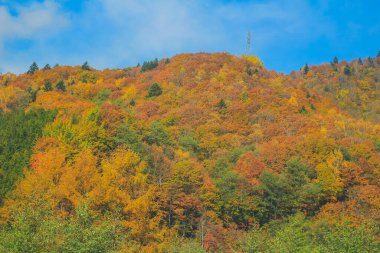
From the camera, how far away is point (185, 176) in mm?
50750

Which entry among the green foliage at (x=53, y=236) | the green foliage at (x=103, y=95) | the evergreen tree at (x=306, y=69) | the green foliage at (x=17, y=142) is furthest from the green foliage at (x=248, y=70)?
the green foliage at (x=53, y=236)

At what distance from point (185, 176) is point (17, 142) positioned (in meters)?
20.0

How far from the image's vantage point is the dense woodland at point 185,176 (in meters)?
33.0

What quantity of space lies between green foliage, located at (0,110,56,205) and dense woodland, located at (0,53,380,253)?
0.15 metres

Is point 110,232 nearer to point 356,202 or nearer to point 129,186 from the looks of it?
point 129,186

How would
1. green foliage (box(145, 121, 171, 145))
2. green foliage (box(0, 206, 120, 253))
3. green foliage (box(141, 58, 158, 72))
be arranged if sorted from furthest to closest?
green foliage (box(141, 58, 158, 72))
green foliage (box(145, 121, 171, 145))
green foliage (box(0, 206, 120, 253))

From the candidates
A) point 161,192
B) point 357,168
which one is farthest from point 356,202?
point 161,192

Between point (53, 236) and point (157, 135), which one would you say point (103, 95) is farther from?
point (53, 236)

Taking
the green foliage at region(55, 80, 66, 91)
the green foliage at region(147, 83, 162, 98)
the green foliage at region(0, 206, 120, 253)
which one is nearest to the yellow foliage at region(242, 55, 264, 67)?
the green foliage at region(147, 83, 162, 98)

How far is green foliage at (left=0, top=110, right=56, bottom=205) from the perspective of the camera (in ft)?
156

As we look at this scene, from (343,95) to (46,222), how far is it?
103m

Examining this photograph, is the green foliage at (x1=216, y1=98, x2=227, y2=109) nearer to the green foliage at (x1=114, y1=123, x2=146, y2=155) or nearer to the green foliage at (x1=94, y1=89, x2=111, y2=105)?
the green foliage at (x1=94, y1=89, x2=111, y2=105)

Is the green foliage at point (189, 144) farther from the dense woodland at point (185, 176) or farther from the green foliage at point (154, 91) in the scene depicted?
the green foliage at point (154, 91)

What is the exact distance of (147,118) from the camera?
3083 inches
